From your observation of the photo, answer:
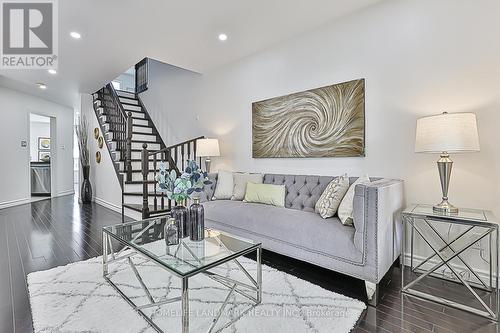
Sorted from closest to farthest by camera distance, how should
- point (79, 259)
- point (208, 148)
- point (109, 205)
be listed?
1. point (79, 259)
2. point (208, 148)
3. point (109, 205)

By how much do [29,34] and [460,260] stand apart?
5082mm

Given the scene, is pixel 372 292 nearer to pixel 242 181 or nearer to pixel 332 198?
pixel 332 198

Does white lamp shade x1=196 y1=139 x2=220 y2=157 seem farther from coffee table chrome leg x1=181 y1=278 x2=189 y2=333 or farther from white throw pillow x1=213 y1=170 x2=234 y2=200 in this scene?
coffee table chrome leg x1=181 y1=278 x2=189 y2=333

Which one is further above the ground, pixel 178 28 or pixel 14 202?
pixel 178 28

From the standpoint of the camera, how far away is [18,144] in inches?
231

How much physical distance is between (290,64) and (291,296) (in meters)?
2.76

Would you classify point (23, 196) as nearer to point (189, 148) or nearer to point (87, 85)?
point (87, 85)

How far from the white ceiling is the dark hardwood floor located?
99.9 inches

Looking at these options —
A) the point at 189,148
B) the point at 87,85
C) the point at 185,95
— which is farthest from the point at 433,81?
the point at 87,85

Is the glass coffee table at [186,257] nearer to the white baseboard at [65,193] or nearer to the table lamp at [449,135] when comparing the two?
the table lamp at [449,135]

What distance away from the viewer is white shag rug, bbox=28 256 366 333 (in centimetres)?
156

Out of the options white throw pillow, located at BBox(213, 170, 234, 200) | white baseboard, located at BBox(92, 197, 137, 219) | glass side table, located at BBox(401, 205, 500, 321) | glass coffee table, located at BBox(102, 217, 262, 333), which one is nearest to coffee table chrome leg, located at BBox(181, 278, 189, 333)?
glass coffee table, located at BBox(102, 217, 262, 333)

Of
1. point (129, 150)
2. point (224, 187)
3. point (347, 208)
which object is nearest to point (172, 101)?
point (129, 150)

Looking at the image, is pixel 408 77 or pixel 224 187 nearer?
pixel 408 77
